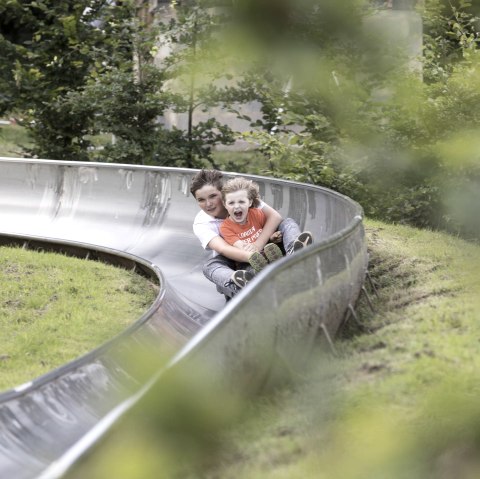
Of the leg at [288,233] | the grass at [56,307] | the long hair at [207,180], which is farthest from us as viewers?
the long hair at [207,180]

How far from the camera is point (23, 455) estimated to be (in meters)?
3.97

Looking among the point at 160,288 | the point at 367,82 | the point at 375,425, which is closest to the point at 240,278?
the point at 160,288

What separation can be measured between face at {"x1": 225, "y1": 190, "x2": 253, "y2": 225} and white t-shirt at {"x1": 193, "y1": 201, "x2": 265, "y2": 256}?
0.76 ft

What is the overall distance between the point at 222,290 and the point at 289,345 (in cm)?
416

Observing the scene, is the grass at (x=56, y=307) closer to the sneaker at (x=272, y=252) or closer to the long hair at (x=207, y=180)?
the long hair at (x=207, y=180)

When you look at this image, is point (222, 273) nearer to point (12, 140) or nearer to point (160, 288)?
point (160, 288)

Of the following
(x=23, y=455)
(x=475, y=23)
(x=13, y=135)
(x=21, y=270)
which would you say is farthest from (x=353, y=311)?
(x=13, y=135)

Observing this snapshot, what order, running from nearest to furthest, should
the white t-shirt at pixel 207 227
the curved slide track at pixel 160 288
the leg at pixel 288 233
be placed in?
the curved slide track at pixel 160 288
the leg at pixel 288 233
the white t-shirt at pixel 207 227

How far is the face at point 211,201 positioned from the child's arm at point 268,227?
14.1 inches

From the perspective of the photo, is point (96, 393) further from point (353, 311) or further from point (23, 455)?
point (353, 311)

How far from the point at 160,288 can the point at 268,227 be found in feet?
3.42

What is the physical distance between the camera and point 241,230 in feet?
22.7

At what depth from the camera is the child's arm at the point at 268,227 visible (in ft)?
22.6

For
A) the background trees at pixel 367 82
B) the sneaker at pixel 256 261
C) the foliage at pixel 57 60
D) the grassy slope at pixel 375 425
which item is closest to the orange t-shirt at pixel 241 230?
the sneaker at pixel 256 261
